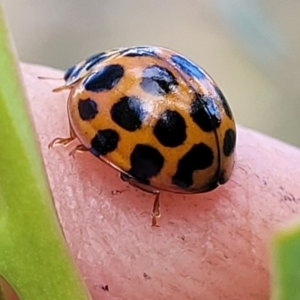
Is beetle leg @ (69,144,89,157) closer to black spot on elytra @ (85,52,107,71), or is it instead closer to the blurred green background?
black spot on elytra @ (85,52,107,71)

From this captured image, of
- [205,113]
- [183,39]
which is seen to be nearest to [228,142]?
[205,113]

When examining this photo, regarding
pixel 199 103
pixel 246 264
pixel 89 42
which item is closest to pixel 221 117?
pixel 199 103

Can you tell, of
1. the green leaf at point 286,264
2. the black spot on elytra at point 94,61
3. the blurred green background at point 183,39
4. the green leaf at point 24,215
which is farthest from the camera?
the blurred green background at point 183,39

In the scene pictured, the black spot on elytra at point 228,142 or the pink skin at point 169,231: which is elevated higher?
the black spot on elytra at point 228,142

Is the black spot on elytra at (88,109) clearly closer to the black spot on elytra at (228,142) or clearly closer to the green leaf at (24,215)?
the black spot on elytra at (228,142)

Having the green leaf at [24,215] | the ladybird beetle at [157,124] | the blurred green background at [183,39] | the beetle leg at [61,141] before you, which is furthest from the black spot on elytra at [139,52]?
the blurred green background at [183,39]

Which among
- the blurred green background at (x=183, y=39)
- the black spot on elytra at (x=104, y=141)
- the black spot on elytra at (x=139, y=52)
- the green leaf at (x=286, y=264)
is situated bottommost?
the blurred green background at (x=183, y=39)

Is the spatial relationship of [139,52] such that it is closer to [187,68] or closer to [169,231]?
[187,68]

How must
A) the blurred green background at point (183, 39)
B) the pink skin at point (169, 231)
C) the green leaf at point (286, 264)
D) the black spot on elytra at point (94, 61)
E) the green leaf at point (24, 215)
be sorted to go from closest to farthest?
the green leaf at point (286, 264), the green leaf at point (24, 215), the pink skin at point (169, 231), the black spot on elytra at point (94, 61), the blurred green background at point (183, 39)
